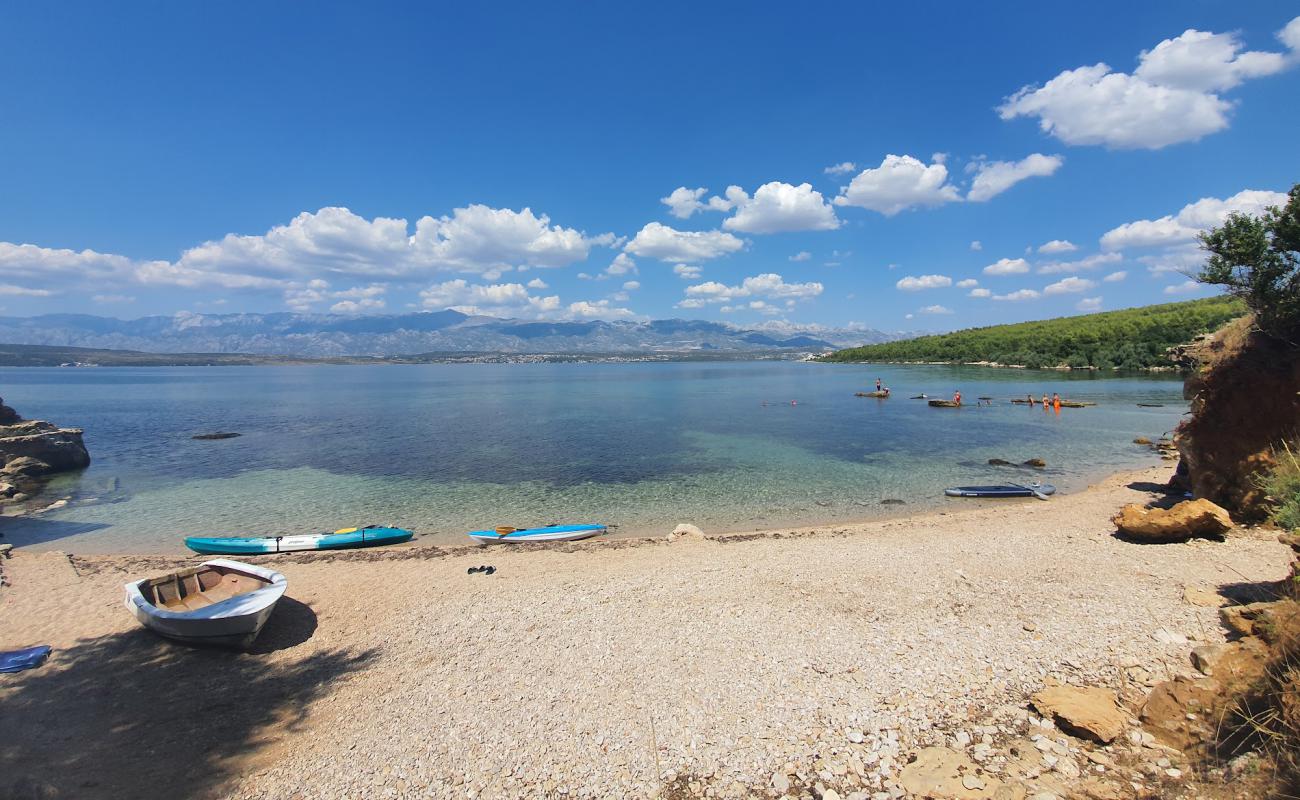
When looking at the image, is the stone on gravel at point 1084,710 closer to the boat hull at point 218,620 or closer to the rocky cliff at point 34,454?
the boat hull at point 218,620

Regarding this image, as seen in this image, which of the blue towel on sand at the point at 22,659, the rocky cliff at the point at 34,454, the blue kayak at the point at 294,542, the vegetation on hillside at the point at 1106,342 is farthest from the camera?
the vegetation on hillside at the point at 1106,342

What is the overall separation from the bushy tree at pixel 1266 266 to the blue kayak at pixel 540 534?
68.6ft

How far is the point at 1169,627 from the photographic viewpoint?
9.48m

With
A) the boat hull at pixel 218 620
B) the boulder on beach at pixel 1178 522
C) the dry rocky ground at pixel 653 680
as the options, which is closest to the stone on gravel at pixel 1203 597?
the dry rocky ground at pixel 653 680

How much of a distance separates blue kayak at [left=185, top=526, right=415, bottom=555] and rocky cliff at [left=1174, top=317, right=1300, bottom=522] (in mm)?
26866

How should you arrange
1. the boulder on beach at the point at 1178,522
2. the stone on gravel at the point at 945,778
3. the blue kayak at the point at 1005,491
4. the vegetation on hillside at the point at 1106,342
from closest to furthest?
the stone on gravel at the point at 945,778 < the boulder on beach at the point at 1178,522 < the blue kayak at the point at 1005,491 < the vegetation on hillside at the point at 1106,342

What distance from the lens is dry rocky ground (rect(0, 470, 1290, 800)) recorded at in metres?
7.14

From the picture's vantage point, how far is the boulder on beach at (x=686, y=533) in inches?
767

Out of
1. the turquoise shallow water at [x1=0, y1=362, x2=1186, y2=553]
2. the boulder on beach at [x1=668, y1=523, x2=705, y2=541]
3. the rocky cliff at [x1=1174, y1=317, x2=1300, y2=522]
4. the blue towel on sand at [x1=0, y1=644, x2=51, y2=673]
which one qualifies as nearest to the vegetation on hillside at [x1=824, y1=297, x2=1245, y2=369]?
the turquoise shallow water at [x1=0, y1=362, x2=1186, y2=553]

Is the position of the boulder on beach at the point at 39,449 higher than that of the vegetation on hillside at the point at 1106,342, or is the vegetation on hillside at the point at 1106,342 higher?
the vegetation on hillside at the point at 1106,342

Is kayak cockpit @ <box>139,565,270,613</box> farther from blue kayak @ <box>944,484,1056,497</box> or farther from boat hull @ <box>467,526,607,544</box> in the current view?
blue kayak @ <box>944,484,1056,497</box>

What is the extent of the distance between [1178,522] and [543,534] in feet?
62.6

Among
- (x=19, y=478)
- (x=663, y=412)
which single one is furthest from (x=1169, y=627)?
(x=663, y=412)

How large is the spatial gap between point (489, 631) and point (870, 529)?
1438 centimetres
